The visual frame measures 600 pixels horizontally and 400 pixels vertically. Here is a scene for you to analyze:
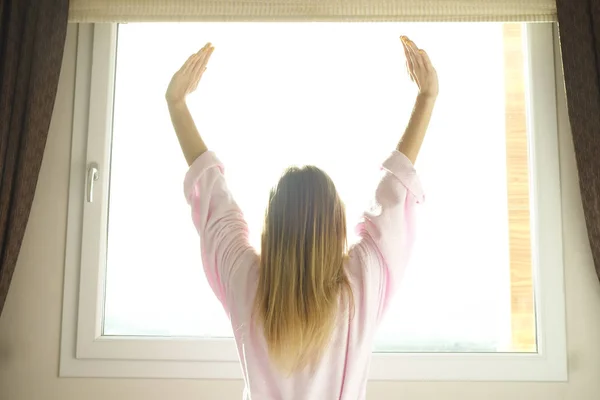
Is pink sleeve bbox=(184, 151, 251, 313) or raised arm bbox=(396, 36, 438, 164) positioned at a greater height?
raised arm bbox=(396, 36, 438, 164)

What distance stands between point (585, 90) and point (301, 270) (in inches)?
41.4

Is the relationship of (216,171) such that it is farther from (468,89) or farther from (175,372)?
(468,89)

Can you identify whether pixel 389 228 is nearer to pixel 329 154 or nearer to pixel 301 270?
pixel 301 270

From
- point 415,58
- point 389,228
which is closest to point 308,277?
point 389,228

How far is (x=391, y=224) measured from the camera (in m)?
1.23

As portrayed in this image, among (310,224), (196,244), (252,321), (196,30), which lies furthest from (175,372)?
(196,30)

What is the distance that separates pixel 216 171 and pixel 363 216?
35 cm

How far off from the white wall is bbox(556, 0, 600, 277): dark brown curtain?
0.34 ft

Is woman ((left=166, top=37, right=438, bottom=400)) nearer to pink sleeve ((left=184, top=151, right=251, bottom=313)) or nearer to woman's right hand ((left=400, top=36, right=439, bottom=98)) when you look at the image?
pink sleeve ((left=184, top=151, right=251, bottom=313))

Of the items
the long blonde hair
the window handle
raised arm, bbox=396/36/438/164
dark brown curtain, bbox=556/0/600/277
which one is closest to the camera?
the long blonde hair

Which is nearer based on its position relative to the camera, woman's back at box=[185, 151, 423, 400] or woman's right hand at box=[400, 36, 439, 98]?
woman's back at box=[185, 151, 423, 400]

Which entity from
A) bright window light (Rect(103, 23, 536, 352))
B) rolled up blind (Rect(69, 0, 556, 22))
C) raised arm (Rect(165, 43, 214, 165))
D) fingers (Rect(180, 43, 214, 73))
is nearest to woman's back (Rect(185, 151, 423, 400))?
raised arm (Rect(165, 43, 214, 165))

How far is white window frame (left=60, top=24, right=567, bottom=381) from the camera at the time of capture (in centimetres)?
167

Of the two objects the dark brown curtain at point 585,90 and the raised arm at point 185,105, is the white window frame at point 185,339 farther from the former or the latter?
the raised arm at point 185,105
